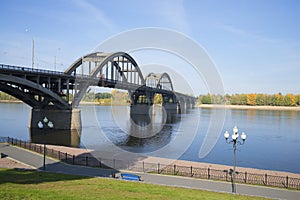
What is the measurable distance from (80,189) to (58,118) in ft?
112

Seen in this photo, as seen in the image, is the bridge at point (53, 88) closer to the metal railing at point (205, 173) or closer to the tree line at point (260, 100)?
the metal railing at point (205, 173)

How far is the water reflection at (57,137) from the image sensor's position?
106 feet

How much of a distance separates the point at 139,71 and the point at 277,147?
56093 mm

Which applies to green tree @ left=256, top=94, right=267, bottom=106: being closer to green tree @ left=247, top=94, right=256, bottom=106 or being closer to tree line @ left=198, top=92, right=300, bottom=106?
tree line @ left=198, top=92, right=300, bottom=106

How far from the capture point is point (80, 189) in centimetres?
1102

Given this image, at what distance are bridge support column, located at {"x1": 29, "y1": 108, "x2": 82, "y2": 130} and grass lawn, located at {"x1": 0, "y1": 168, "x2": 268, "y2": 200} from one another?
96.8ft

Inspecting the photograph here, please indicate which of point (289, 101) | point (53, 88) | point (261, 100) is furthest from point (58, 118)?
point (289, 101)

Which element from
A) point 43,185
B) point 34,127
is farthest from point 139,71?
point 43,185

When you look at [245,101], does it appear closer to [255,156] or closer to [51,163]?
[255,156]

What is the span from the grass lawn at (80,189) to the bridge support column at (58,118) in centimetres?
2949

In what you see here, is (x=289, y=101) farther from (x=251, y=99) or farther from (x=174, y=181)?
(x=174, y=181)

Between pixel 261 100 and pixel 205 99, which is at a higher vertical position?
pixel 205 99

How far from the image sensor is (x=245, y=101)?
153 m

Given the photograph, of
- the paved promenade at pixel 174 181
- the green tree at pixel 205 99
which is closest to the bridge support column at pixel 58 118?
the paved promenade at pixel 174 181
